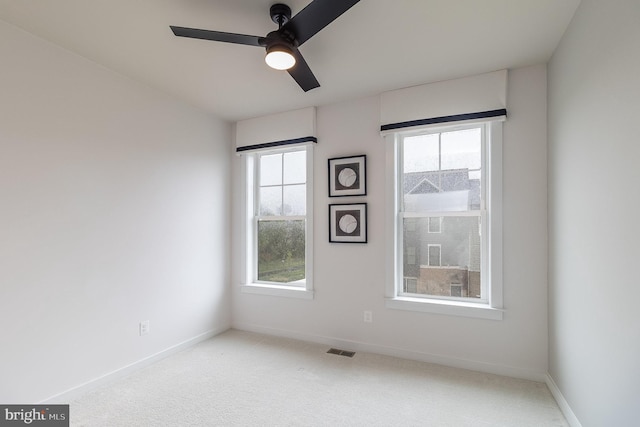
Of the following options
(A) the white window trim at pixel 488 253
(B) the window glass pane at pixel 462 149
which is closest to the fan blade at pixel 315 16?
(A) the white window trim at pixel 488 253

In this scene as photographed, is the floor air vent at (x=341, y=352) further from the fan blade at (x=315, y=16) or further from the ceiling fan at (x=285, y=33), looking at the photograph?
the fan blade at (x=315, y=16)

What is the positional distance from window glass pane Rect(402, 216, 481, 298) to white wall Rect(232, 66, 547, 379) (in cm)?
24

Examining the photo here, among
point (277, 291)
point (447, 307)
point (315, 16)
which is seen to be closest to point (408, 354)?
point (447, 307)

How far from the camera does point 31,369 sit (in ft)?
6.57

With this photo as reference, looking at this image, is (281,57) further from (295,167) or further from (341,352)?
(341,352)

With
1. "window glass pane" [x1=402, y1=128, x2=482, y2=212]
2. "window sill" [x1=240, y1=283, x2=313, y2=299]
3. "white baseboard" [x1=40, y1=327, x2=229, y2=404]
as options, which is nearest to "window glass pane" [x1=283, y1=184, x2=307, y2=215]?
"window sill" [x1=240, y1=283, x2=313, y2=299]

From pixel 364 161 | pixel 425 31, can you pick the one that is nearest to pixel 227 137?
pixel 364 161

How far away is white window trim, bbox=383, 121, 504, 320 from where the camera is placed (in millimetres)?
2541

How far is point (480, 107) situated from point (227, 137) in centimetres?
277

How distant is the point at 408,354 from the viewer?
9.30ft

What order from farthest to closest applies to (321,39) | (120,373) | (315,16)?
(120,373) < (321,39) < (315,16)

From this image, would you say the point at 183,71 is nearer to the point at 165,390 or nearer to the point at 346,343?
the point at 165,390

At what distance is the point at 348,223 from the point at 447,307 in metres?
1.19

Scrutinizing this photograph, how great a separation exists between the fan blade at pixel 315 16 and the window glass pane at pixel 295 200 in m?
1.91
